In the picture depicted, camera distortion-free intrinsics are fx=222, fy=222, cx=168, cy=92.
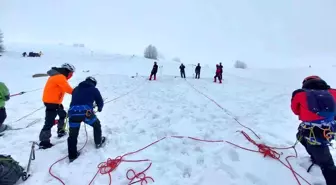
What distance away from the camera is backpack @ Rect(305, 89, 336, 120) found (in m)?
3.80

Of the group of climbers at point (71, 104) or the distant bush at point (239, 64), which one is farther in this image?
the distant bush at point (239, 64)

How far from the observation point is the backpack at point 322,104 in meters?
3.80

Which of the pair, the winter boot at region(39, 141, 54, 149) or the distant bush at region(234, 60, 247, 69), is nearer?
the winter boot at region(39, 141, 54, 149)

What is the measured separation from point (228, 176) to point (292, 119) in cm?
536

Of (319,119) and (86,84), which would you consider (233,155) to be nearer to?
(319,119)

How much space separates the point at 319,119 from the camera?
3.88m

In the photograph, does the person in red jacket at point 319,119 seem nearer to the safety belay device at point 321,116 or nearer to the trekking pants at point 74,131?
the safety belay device at point 321,116

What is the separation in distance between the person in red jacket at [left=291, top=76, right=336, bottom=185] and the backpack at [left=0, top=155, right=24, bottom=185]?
520cm

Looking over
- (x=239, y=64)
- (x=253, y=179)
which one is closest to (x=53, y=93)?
(x=253, y=179)

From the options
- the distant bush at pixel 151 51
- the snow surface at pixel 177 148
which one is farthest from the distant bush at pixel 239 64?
the snow surface at pixel 177 148

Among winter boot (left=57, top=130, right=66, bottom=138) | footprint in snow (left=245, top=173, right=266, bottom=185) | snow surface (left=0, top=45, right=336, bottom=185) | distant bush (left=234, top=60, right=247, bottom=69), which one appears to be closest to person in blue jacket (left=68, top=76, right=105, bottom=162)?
snow surface (left=0, top=45, right=336, bottom=185)

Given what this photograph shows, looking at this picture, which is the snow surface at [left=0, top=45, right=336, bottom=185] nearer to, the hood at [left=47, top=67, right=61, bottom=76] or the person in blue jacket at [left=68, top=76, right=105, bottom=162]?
the person in blue jacket at [left=68, top=76, right=105, bottom=162]

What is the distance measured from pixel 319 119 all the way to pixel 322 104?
275 mm

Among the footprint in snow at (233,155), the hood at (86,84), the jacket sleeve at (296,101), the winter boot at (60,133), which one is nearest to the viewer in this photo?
the jacket sleeve at (296,101)
